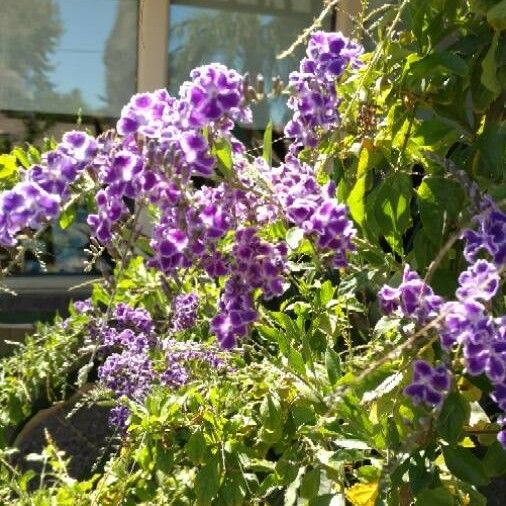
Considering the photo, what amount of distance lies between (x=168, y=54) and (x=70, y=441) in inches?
90.3

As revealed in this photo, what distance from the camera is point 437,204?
116 centimetres

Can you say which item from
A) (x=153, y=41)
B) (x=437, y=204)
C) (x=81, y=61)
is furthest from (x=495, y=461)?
(x=81, y=61)

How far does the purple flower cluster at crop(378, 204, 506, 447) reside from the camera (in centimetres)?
87

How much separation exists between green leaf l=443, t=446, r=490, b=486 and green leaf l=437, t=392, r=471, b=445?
5cm

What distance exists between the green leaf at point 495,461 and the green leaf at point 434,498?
8 cm

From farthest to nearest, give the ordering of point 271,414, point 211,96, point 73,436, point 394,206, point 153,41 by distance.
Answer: point 153,41
point 73,436
point 271,414
point 394,206
point 211,96

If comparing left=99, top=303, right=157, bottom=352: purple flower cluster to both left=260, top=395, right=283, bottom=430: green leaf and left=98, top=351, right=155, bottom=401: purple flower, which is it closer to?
left=98, top=351, right=155, bottom=401: purple flower

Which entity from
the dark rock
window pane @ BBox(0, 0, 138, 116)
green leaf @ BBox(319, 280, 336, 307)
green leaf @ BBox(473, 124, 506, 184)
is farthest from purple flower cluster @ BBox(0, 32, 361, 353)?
window pane @ BBox(0, 0, 138, 116)

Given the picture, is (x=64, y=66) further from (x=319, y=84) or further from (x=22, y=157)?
(x=319, y=84)

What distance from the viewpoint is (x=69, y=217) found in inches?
55.6

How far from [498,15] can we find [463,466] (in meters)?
0.55

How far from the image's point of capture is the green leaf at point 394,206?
1188 millimetres

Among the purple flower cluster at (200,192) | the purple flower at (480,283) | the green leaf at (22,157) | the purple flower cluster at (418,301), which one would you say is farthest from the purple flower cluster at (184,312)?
the purple flower at (480,283)

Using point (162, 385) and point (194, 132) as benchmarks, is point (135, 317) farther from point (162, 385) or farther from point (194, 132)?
point (194, 132)
